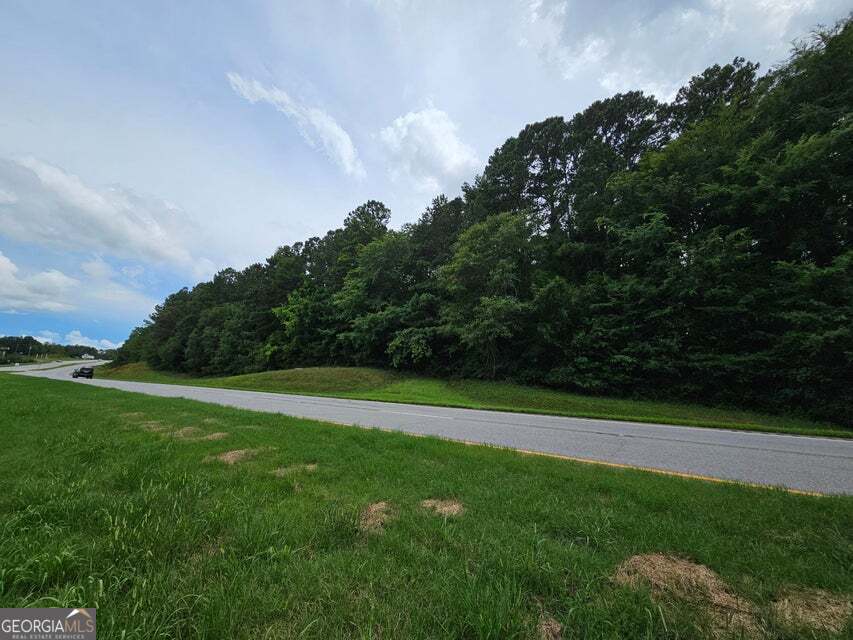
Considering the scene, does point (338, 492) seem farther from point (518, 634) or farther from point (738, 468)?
point (738, 468)

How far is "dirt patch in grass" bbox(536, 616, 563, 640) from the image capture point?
66.0 inches

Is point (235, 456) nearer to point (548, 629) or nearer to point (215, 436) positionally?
point (215, 436)

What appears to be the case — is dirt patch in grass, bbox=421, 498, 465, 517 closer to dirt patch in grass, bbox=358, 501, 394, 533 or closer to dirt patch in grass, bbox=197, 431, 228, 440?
dirt patch in grass, bbox=358, 501, 394, 533

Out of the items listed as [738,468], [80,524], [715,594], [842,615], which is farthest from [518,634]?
[738,468]

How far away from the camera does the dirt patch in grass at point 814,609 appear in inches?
70.9

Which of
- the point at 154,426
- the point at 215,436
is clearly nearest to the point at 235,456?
the point at 215,436

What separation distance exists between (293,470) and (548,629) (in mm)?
3531

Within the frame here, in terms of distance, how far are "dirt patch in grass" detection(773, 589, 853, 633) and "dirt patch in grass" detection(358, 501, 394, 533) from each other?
8.55 ft

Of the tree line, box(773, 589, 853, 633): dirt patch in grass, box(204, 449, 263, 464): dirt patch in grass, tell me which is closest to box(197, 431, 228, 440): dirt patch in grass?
box(204, 449, 263, 464): dirt patch in grass

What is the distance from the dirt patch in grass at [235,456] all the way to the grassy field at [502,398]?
11.0 m

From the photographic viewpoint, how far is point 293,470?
14.0ft

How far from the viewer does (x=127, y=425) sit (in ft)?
22.8

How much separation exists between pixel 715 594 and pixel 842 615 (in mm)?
647

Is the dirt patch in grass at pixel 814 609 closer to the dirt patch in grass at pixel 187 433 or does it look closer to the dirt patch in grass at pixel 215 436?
the dirt patch in grass at pixel 215 436
